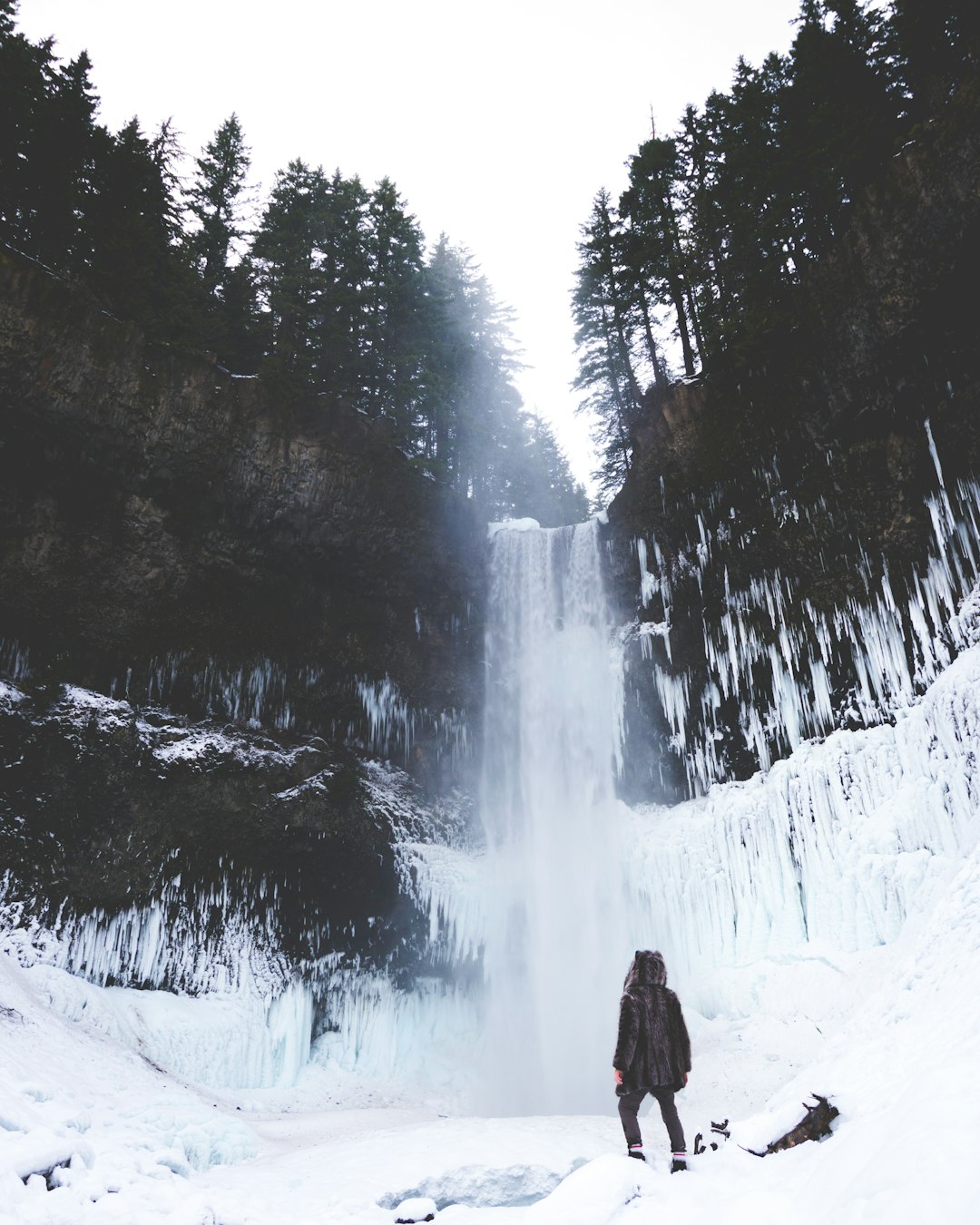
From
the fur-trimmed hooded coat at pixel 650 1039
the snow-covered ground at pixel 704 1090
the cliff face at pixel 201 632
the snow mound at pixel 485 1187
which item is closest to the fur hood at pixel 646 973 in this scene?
the fur-trimmed hooded coat at pixel 650 1039

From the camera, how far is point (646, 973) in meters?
5.96

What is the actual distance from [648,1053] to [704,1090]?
8449mm

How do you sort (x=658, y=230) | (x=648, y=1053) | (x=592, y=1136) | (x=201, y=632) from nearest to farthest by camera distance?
(x=648, y=1053), (x=592, y=1136), (x=201, y=632), (x=658, y=230)

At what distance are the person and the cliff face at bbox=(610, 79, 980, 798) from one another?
10.9 m

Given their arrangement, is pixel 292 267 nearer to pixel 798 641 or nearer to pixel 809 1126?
pixel 798 641

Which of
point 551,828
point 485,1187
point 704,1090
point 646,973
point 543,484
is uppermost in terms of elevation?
point 543,484

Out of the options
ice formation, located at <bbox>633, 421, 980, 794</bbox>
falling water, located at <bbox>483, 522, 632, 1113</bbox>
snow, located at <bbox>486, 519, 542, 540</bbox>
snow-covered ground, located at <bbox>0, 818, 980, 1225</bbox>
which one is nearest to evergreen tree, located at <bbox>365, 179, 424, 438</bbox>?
snow, located at <bbox>486, 519, 542, 540</bbox>

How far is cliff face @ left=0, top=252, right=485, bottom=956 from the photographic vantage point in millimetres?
15977

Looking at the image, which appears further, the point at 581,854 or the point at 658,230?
the point at 658,230

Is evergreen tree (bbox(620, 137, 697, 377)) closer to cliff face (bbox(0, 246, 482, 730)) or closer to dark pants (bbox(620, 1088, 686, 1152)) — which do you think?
cliff face (bbox(0, 246, 482, 730))

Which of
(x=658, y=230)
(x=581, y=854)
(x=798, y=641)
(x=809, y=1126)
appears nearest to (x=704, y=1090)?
(x=581, y=854)

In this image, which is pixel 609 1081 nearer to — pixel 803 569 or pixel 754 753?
pixel 754 753

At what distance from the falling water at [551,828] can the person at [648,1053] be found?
1275cm

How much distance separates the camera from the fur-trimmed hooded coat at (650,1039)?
5574mm
